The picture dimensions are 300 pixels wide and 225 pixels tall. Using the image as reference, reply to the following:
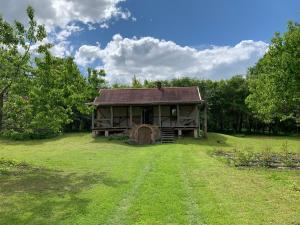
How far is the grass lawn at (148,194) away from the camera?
778 centimetres

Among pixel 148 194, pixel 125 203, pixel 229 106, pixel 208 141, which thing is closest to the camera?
pixel 125 203

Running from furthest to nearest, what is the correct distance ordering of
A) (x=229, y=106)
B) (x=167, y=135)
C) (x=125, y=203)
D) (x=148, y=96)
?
(x=229, y=106)
(x=148, y=96)
(x=167, y=135)
(x=125, y=203)

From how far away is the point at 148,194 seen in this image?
387 inches

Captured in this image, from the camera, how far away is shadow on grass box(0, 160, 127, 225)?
26.4ft

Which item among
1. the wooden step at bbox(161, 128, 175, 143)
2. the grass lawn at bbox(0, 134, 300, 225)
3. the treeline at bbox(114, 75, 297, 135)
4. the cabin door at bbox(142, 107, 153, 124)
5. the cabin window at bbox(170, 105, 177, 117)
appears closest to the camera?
the grass lawn at bbox(0, 134, 300, 225)

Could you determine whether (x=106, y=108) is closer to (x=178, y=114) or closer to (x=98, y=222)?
(x=178, y=114)

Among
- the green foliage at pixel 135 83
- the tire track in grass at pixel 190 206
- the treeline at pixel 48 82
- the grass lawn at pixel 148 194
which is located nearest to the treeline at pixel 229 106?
the green foliage at pixel 135 83

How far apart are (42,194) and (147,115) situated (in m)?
27.1

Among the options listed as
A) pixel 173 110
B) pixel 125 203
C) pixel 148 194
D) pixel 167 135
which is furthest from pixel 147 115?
pixel 125 203

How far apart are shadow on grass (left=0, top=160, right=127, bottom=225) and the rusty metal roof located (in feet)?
63.2

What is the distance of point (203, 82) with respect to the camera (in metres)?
49.6

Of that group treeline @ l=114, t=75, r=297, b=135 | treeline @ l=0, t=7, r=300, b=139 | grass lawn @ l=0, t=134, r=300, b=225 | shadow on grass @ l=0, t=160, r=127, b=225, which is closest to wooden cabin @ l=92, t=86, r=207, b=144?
treeline @ l=114, t=75, r=297, b=135

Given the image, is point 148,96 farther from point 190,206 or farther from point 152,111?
point 190,206

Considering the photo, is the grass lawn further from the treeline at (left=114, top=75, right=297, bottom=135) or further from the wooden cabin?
the treeline at (left=114, top=75, right=297, bottom=135)
